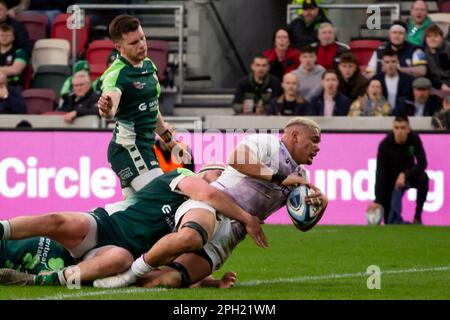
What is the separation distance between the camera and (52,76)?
2153cm

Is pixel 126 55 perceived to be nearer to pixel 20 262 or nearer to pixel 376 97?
pixel 20 262

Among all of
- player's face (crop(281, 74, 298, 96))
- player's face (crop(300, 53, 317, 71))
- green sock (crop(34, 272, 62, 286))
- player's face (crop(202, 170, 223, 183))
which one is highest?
player's face (crop(300, 53, 317, 71))

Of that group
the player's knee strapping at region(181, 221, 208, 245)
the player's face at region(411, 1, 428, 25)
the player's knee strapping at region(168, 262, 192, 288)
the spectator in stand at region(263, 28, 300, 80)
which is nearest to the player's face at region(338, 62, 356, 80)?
the spectator in stand at region(263, 28, 300, 80)

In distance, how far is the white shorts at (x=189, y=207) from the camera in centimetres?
957

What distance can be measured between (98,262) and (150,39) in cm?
1351

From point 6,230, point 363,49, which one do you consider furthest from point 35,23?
point 6,230

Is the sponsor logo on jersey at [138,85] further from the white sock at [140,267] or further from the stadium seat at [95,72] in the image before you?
the stadium seat at [95,72]

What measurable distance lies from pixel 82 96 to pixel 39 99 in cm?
130

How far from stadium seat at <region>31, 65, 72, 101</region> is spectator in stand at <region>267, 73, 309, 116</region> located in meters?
3.69

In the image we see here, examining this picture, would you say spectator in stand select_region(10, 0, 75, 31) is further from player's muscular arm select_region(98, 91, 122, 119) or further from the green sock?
the green sock

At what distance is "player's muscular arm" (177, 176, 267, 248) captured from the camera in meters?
9.43

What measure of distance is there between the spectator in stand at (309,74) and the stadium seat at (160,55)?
218 centimetres

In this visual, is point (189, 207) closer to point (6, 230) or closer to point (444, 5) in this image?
point (6, 230)

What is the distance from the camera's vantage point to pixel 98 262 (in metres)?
9.52
